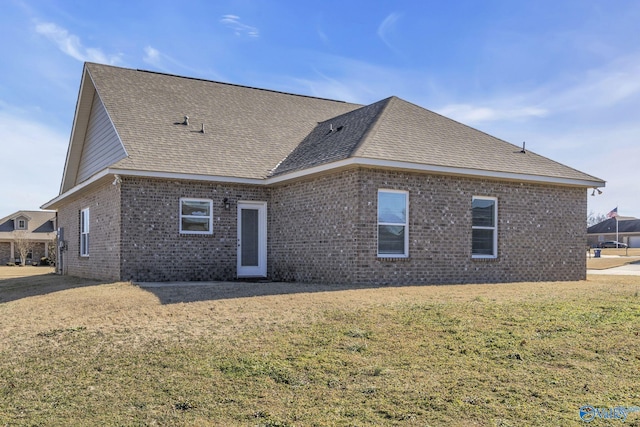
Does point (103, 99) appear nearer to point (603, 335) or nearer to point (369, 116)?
point (369, 116)

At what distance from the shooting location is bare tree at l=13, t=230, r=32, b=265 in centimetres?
4575

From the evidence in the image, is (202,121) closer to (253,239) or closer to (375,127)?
(253,239)

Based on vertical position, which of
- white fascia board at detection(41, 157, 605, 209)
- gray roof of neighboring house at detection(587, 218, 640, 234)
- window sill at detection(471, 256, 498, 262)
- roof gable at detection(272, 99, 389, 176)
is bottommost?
window sill at detection(471, 256, 498, 262)

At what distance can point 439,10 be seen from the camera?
13.8 meters

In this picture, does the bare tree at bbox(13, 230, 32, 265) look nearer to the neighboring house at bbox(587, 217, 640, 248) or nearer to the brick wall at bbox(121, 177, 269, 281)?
the brick wall at bbox(121, 177, 269, 281)

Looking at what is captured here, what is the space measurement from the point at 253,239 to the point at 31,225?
41217 millimetres

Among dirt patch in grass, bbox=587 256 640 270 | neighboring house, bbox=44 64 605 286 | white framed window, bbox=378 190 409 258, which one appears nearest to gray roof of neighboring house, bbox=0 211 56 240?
neighboring house, bbox=44 64 605 286

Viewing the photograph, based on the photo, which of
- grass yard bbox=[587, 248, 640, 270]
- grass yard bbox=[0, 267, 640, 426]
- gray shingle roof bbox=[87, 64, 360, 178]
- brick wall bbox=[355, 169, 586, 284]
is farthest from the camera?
grass yard bbox=[587, 248, 640, 270]

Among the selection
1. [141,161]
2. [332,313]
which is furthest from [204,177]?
[332,313]

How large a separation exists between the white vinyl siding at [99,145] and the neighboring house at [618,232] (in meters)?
72.3

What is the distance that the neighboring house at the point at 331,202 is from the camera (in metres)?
14.4

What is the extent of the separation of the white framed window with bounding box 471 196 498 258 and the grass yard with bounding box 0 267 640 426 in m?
5.00

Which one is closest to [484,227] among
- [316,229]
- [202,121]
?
[316,229]

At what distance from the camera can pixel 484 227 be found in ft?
51.4
